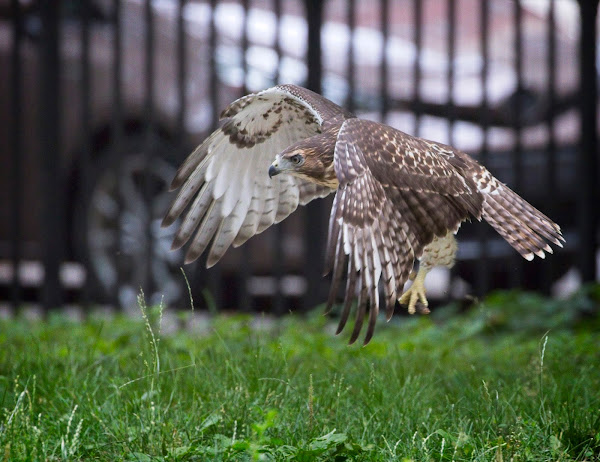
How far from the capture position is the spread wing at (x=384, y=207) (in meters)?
2.47

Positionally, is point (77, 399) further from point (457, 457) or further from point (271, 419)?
point (457, 457)

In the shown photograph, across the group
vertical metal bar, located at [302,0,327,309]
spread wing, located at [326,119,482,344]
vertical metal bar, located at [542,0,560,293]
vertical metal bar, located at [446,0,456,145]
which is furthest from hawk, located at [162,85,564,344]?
vertical metal bar, located at [542,0,560,293]

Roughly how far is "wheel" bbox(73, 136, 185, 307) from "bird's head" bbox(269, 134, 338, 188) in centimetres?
313

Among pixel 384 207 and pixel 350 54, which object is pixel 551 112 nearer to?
pixel 350 54

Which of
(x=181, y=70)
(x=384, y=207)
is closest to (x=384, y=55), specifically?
(x=181, y=70)

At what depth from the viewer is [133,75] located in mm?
6367

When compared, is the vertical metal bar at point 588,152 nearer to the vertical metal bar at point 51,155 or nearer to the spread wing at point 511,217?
the spread wing at point 511,217

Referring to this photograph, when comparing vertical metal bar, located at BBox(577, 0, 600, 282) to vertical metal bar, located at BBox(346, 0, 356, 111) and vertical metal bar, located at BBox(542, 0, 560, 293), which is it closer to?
vertical metal bar, located at BBox(542, 0, 560, 293)

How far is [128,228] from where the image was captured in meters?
6.27

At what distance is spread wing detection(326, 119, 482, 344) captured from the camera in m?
2.47

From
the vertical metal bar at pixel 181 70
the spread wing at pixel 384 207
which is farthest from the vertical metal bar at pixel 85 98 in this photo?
the spread wing at pixel 384 207

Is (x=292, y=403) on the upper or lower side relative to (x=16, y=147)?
lower

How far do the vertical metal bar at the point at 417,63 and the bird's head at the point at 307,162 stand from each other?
9.97 feet

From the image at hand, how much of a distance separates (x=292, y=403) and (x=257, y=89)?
3.38 m
